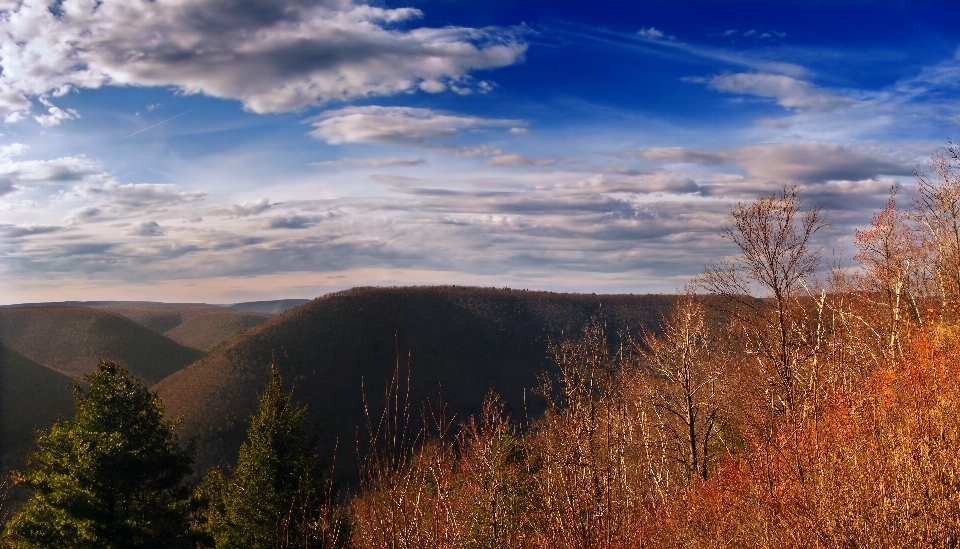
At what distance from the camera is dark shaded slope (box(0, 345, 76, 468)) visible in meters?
63.9

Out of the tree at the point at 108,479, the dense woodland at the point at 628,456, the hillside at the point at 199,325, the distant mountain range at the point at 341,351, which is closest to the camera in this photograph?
the dense woodland at the point at 628,456

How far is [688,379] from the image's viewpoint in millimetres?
20344

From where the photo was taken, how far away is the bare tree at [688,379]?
20.1 meters

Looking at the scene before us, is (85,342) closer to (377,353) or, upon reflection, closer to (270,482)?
(377,353)

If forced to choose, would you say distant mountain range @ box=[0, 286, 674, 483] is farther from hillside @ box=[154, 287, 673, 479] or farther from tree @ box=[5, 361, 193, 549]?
tree @ box=[5, 361, 193, 549]

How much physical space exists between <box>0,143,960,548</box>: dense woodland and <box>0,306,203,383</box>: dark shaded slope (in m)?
95.9

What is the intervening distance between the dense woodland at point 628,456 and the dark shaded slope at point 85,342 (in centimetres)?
9591

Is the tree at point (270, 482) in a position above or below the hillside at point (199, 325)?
above

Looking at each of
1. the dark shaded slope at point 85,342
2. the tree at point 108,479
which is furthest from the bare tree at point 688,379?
the dark shaded slope at point 85,342

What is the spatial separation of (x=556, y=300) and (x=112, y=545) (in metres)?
108

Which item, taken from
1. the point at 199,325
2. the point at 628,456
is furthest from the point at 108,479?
the point at 199,325

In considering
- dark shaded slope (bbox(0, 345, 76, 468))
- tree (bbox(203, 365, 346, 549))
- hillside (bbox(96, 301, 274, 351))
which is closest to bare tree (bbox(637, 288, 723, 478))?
tree (bbox(203, 365, 346, 549))

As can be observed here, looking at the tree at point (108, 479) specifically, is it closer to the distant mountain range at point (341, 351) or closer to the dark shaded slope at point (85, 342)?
the distant mountain range at point (341, 351)

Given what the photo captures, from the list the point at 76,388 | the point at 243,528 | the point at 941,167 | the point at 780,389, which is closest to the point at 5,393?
the point at 76,388
